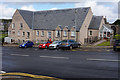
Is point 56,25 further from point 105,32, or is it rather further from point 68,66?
point 68,66

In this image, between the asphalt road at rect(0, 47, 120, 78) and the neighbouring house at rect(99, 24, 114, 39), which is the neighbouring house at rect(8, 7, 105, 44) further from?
the asphalt road at rect(0, 47, 120, 78)

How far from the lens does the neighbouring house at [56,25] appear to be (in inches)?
1727

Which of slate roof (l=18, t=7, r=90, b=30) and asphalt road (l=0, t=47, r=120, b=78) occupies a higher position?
slate roof (l=18, t=7, r=90, b=30)

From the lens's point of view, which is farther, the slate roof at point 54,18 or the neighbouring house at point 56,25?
the slate roof at point 54,18

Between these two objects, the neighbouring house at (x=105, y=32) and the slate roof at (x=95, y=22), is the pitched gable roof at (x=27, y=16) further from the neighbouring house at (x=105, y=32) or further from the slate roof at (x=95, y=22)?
the neighbouring house at (x=105, y=32)

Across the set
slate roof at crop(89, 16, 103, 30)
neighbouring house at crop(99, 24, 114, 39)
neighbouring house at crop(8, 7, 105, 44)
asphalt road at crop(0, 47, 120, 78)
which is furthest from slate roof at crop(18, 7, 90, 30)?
asphalt road at crop(0, 47, 120, 78)

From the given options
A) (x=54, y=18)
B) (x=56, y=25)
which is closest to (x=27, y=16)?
(x=54, y=18)

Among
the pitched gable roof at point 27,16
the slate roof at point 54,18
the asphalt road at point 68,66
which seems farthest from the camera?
the pitched gable roof at point 27,16

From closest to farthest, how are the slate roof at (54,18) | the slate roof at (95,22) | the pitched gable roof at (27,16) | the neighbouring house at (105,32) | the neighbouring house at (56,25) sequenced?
the neighbouring house at (56,25) → the slate roof at (54,18) → the neighbouring house at (105,32) → the slate roof at (95,22) → the pitched gable roof at (27,16)

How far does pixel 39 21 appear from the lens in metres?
51.2

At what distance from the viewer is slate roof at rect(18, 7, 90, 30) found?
147 feet

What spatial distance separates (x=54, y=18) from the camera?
161ft

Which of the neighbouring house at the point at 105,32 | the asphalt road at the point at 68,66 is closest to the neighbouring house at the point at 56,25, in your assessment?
the neighbouring house at the point at 105,32

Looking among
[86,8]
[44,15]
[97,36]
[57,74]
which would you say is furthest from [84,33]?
[57,74]
